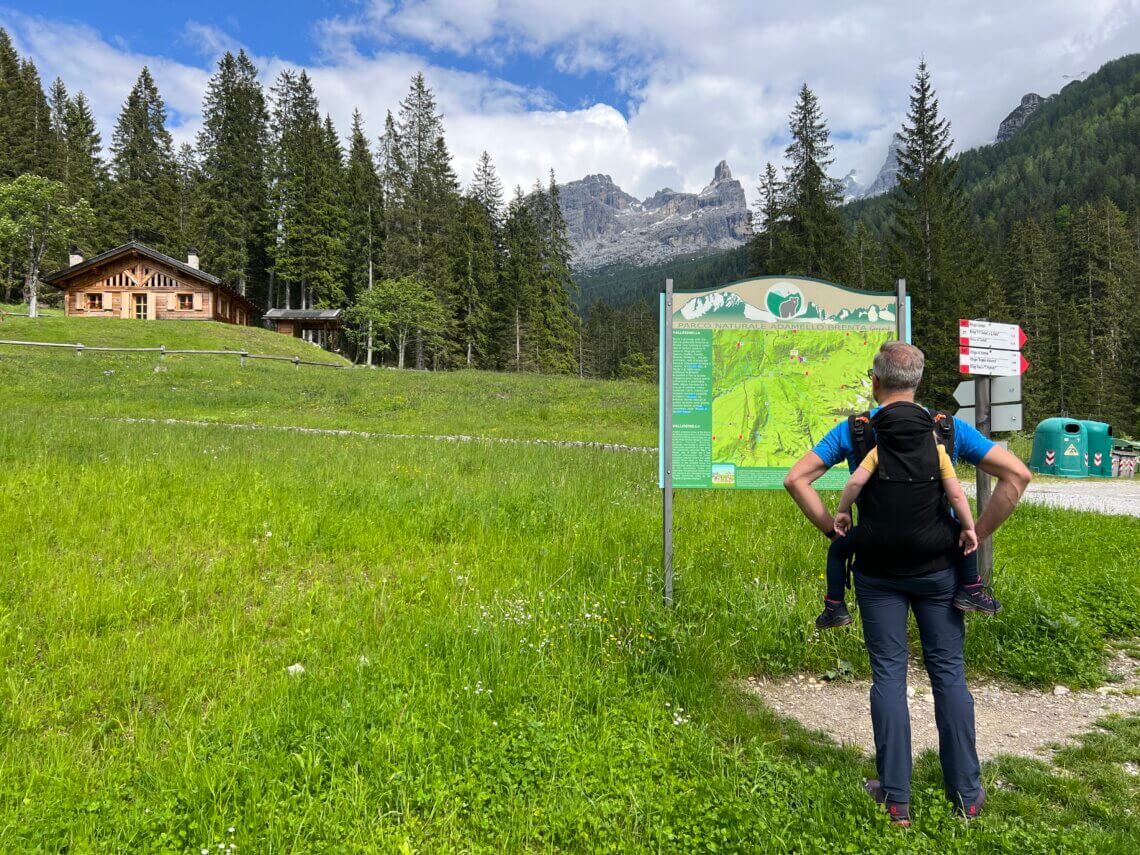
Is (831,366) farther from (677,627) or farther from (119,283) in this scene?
(119,283)

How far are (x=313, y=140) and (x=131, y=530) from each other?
65743 mm

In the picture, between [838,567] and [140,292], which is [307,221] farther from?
[838,567]

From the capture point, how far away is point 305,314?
53656mm

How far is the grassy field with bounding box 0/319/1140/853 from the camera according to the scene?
2723 mm

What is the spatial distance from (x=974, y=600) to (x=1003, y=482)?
0.62m

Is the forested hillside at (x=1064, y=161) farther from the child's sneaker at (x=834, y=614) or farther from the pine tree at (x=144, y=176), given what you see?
the child's sneaker at (x=834, y=614)

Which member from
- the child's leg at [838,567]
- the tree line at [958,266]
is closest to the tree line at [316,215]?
the tree line at [958,266]

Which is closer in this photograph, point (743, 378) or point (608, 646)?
point (608, 646)

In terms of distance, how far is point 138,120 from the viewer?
65.9m

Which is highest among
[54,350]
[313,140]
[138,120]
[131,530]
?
[138,120]

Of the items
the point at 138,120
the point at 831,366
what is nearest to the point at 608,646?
the point at 831,366

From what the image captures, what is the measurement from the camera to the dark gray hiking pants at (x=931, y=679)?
280 cm

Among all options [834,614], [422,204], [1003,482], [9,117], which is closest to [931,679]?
[834,614]

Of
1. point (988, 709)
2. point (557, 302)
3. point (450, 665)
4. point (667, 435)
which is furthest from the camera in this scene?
point (557, 302)
